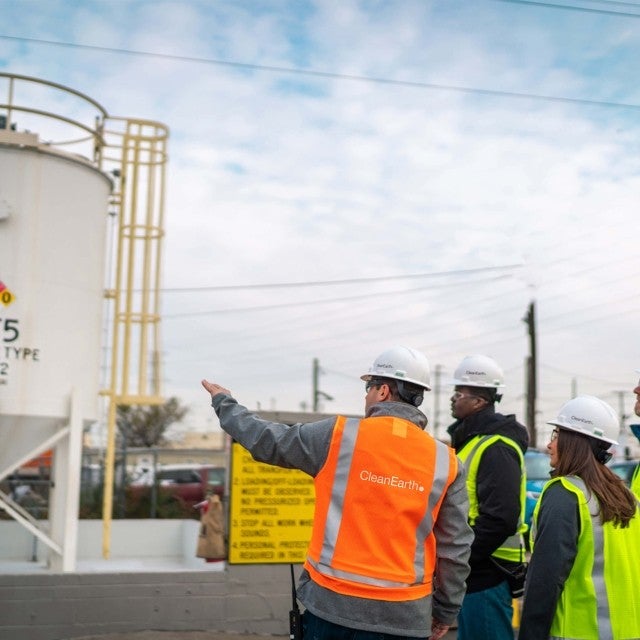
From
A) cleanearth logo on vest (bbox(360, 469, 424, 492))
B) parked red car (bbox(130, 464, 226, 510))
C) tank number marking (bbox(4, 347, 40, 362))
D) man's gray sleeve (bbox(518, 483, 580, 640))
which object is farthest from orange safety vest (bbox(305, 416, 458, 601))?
parked red car (bbox(130, 464, 226, 510))

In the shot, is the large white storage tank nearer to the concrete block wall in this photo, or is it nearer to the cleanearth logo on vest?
the concrete block wall

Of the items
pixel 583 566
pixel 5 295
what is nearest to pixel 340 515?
pixel 583 566

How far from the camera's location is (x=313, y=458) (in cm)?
393

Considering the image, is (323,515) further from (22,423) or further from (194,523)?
(194,523)

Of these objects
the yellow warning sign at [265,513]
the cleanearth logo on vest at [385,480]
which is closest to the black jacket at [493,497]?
the cleanearth logo on vest at [385,480]

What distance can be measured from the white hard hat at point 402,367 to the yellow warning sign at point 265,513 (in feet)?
15.9

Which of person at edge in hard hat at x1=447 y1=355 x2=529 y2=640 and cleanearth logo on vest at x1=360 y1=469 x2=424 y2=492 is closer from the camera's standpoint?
cleanearth logo on vest at x1=360 y1=469 x2=424 y2=492

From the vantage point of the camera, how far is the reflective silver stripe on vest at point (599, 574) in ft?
12.3

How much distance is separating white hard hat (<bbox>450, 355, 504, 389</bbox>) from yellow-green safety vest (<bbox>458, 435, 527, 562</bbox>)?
380 millimetres

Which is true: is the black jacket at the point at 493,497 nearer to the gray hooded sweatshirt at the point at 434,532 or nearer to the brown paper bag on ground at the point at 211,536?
the gray hooded sweatshirt at the point at 434,532

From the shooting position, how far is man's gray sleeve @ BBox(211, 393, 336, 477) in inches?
155

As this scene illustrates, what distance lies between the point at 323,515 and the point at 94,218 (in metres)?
7.71

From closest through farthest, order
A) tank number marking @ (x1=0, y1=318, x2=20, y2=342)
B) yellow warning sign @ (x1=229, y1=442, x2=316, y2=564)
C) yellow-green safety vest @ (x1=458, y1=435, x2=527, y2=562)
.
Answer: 1. yellow-green safety vest @ (x1=458, y1=435, x2=527, y2=562)
2. yellow warning sign @ (x1=229, y1=442, x2=316, y2=564)
3. tank number marking @ (x1=0, y1=318, x2=20, y2=342)

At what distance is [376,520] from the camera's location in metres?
3.84
